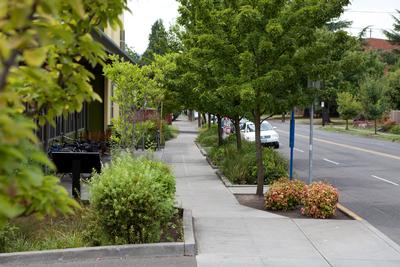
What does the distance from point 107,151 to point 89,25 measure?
63.4 ft

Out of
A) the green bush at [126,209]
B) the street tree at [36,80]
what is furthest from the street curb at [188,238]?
the street tree at [36,80]

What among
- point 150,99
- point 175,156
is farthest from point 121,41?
point 150,99

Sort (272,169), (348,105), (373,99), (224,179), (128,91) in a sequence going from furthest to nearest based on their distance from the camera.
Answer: (348,105) → (373,99) → (224,179) → (272,169) → (128,91)

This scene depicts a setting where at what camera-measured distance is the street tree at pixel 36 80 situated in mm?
1884

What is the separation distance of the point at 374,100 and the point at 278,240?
4661 centimetres

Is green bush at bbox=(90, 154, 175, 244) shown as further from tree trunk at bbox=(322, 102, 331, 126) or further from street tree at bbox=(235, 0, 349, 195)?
tree trunk at bbox=(322, 102, 331, 126)

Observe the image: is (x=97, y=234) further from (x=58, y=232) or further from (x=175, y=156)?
(x=175, y=156)

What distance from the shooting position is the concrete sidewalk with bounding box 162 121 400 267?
741cm

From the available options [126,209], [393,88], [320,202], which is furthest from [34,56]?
[393,88]

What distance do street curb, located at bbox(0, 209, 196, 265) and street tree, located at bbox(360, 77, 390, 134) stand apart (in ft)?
151

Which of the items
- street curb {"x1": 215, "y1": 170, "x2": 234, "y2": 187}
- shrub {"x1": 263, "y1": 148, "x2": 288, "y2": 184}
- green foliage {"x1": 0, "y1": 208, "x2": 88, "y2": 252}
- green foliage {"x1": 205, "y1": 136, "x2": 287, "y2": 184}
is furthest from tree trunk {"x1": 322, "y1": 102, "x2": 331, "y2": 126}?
green foliage {"x1": 0, "y1": 208, "x2": 88, "y2": 252}

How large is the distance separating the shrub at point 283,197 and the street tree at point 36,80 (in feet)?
27.0

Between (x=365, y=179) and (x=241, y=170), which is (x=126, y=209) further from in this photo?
(x=365, y=179)

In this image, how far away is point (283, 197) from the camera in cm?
1095
